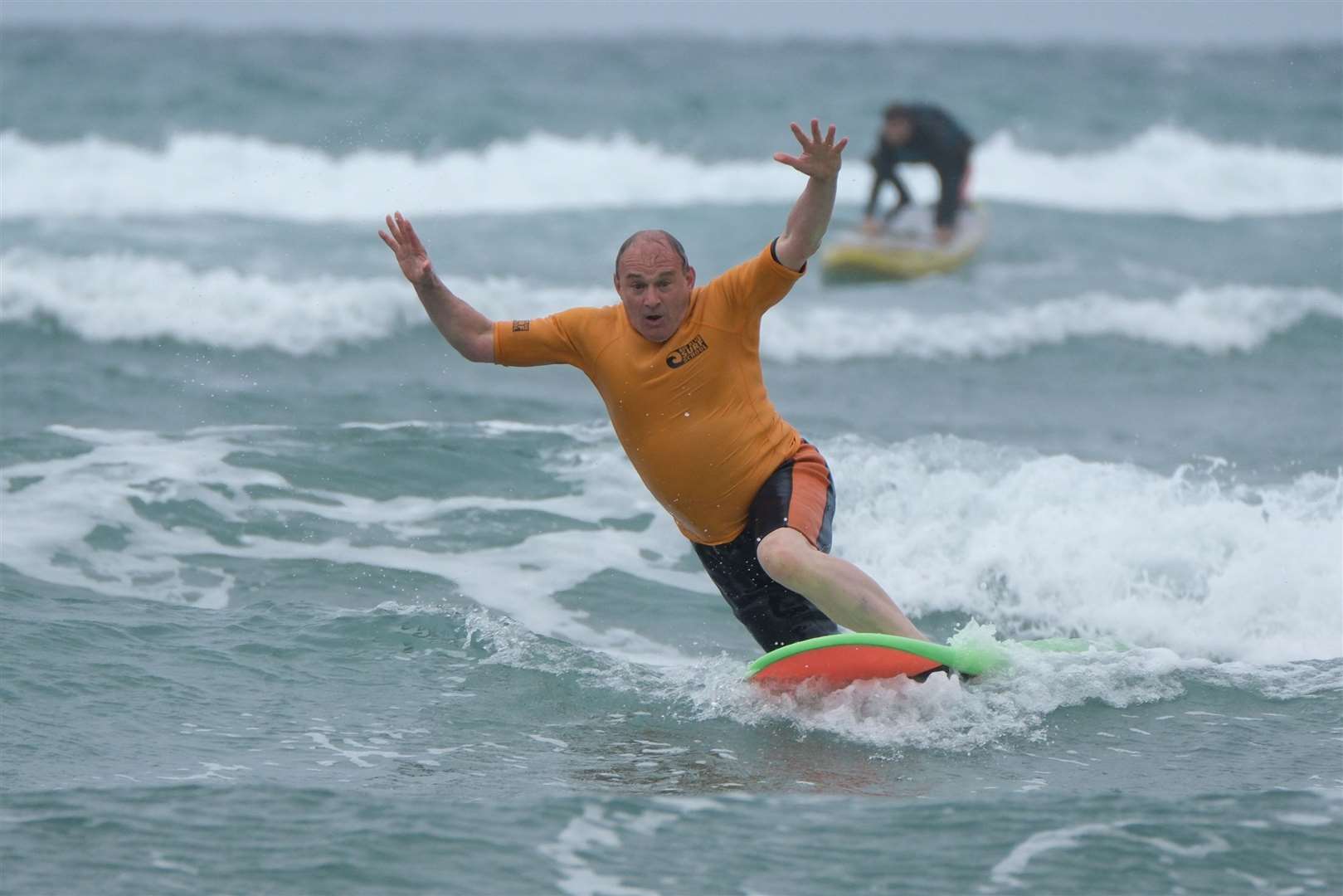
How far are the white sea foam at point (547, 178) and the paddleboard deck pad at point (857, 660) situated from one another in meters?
16.9

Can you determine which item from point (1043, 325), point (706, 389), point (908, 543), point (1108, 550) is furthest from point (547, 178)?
point (706, 389)

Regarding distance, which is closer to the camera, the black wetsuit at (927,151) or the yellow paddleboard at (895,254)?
the yellow paddleboard at (895,254)

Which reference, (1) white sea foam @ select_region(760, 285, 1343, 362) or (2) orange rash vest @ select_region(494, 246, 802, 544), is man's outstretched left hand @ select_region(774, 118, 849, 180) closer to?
(2) orange rash vest @ select_region(494, 246, 802, 544)

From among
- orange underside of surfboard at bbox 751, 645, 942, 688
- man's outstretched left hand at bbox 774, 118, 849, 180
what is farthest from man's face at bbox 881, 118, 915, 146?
orange underside of surfboard at bbox 751, 645, 942, 688

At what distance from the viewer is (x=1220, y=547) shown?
830 cm

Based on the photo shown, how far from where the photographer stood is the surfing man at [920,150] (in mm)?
18359

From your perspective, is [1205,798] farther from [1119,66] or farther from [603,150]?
[1119,66]

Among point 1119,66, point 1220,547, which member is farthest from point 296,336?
point 1119,66

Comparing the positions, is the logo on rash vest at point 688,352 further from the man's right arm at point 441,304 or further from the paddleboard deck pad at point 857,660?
the paddleboard deck pad at point 857,660

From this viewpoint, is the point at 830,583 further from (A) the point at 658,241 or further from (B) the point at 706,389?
(A) the point at 658,241

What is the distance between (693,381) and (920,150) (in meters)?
13.4

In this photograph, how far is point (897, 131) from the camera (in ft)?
60.2

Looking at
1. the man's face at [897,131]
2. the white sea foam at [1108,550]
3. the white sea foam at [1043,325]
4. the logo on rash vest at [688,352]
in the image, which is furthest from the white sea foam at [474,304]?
the logo on rash vest at [688,352]

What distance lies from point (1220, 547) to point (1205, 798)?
3.56m
